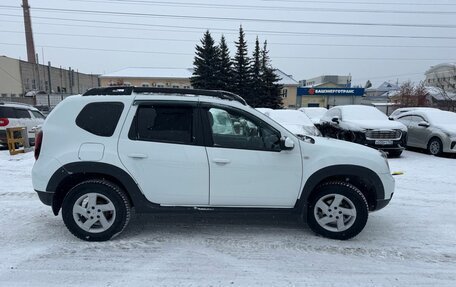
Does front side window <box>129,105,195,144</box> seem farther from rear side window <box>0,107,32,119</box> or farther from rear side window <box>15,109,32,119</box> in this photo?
rear side window <box>15,109,32,119</box>

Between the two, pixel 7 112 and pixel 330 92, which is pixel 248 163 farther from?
pixel 330 92

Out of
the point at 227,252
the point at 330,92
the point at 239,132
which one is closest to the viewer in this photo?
the point at 227,252

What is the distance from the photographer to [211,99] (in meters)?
3.81

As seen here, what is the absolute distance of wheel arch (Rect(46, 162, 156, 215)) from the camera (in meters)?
3.61

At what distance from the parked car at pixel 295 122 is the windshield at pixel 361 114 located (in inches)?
54.2

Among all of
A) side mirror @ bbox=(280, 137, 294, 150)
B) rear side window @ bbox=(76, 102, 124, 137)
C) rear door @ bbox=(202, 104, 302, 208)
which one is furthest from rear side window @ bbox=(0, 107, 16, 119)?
side mirror @ bbox=(280, 137, 294, 150)

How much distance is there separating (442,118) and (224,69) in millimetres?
24370

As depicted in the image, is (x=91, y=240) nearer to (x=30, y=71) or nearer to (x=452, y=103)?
(x=452, y=103)

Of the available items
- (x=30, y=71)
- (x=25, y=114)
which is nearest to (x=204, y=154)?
(x=25, y=114)

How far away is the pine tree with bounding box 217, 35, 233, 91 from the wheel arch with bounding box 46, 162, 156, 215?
29522 mm

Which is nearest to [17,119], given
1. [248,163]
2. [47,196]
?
[47,196]

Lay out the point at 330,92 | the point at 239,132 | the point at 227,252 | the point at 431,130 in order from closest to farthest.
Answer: the point at 227,252, the point at 239,132, the point at 431,130, the point at 330,92

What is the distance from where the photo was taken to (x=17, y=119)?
11227 millimetres

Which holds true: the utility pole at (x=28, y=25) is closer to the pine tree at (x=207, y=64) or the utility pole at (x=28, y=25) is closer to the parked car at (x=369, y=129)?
the pine tree at (x=207, y=64)
